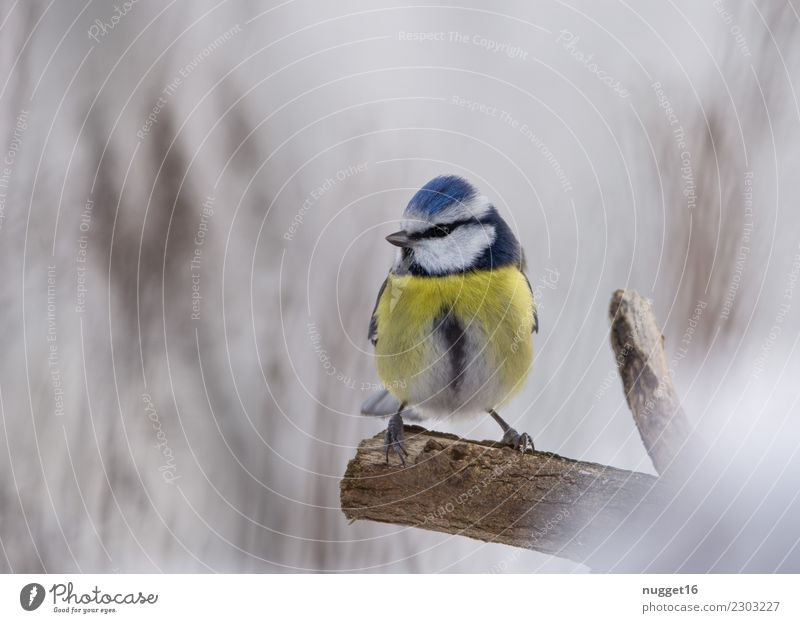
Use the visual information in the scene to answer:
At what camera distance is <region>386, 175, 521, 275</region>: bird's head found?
0.93 metres

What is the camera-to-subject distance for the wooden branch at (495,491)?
95 centimetres

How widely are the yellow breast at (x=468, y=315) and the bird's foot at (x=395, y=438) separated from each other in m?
0.05

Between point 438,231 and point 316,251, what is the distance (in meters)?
0.20

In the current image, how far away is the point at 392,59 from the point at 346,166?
177mm

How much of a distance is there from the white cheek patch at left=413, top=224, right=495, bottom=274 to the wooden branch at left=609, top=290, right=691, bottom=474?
19 centimetres

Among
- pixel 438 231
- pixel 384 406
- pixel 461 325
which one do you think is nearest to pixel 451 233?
pixel 438 231

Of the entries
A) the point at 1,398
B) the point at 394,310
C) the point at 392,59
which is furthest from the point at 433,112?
the point at 1,398

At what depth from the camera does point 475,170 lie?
3.30ft

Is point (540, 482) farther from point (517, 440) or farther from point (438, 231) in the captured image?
point (438, 231)

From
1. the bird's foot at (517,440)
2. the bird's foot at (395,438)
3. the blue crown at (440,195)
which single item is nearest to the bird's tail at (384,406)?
the bird's foot at (395,438)

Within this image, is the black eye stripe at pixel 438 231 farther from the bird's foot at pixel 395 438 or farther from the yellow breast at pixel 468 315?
the bird's foot at pixel 395 438

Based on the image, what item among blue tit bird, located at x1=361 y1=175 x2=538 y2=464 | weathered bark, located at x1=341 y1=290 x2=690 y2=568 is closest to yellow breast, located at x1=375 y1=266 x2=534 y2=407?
blue tit bird, located at x1=361 y1=175 x2=538 y2=464

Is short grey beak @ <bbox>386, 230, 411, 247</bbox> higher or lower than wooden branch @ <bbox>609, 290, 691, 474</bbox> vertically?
higher

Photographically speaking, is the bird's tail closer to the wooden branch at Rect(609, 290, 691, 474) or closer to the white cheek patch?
the white cheek patch
